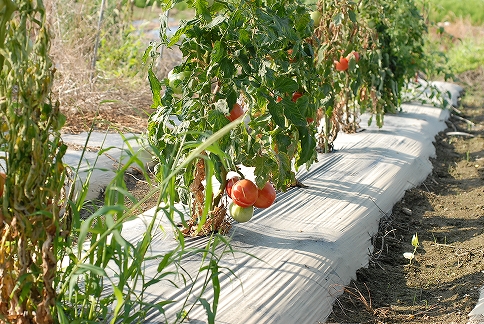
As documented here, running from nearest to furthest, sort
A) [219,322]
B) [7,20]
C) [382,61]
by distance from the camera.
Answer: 1. [7,20]
2. [219,322]
3. [382,61]

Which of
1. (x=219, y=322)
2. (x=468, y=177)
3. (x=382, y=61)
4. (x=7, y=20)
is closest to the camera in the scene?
(x=7, y=20)

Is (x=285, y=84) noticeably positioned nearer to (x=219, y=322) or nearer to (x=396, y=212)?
(x=219, y=322)

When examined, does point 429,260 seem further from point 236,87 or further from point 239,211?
point 236,87

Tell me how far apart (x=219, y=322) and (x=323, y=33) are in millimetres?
2180

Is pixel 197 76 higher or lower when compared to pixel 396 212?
higher

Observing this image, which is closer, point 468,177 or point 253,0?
point 253,0

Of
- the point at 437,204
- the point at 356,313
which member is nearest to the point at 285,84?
the point at 356,313

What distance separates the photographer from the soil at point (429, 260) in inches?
89.5

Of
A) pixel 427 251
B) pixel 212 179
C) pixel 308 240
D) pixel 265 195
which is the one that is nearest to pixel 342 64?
pixel 427 251

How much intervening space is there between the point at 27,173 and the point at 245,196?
36.0 inches

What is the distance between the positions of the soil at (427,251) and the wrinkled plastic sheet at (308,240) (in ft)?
0.23

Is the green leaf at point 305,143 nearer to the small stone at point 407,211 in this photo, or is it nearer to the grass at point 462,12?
the small stone at point 407,211

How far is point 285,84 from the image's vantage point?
2.27 m

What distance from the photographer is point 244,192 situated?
222cm
